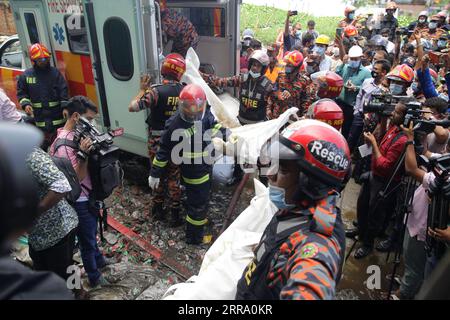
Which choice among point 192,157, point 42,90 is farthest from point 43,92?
point 192,157

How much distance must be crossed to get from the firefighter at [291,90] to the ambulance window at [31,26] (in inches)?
156

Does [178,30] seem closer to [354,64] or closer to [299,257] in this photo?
[354,64]

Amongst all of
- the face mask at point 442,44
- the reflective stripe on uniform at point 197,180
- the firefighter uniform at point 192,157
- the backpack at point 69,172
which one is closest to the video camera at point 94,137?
the backpack at point 69,172

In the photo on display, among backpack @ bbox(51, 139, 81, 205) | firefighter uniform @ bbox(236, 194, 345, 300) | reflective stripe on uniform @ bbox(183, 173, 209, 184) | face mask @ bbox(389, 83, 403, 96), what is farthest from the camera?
face mask @ bbox(389, 83, 403, 96)

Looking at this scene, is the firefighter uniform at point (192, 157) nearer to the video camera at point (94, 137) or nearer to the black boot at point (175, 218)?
the black boot at point (175, 218)

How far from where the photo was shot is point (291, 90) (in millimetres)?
4816

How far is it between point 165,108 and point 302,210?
9.49 ft

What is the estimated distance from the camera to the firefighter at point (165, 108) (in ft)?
12.7

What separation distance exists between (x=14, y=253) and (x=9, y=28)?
704 inches

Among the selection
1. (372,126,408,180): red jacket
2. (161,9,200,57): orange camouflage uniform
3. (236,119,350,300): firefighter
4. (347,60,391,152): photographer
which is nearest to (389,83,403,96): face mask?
(347,60,391,152): photographer

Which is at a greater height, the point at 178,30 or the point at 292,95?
the point at 178,30

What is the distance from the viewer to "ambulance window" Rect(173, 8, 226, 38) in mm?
5677

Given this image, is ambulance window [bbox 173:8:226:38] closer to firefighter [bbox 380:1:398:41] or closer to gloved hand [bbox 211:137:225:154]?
gloved hand [bbox 211:137:225:154]

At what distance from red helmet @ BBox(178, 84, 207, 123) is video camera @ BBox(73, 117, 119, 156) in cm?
87
